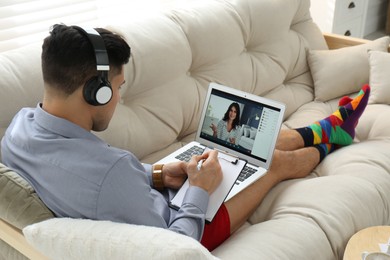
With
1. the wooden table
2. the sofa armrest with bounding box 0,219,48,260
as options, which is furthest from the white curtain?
the wooden table

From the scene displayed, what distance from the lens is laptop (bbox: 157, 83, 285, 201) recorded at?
167 centimetres

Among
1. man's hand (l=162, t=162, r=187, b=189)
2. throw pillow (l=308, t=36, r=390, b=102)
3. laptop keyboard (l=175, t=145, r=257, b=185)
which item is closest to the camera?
man's hand (l=162, t=162, r=187, b=189)

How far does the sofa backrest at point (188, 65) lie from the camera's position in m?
1.65

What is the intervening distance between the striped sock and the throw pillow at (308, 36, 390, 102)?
333mm

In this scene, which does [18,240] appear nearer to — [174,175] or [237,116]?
[174,175]

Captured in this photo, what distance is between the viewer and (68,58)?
1.16 metres

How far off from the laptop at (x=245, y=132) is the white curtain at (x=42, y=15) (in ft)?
1.78

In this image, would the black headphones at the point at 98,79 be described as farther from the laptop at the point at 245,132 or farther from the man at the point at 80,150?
the laptop at the point at 245,132

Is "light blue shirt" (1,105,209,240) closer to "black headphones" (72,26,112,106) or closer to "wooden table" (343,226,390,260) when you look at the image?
"black headphones" (72,26,112,106)

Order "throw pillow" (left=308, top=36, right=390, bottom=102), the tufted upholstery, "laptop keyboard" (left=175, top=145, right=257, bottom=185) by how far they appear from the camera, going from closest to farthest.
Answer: "laptop keyboard" (left=175, top=145, right=257, bottom=185), the tufted upholstery, "throw pillow" (left=308, top=36, right=390, bottom=102)

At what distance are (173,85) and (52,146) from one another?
0.81m

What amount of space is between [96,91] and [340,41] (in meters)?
1.77

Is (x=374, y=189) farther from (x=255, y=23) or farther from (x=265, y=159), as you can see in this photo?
(x=255, y=23)

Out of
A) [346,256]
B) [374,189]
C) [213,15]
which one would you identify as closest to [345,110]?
[374,189]
